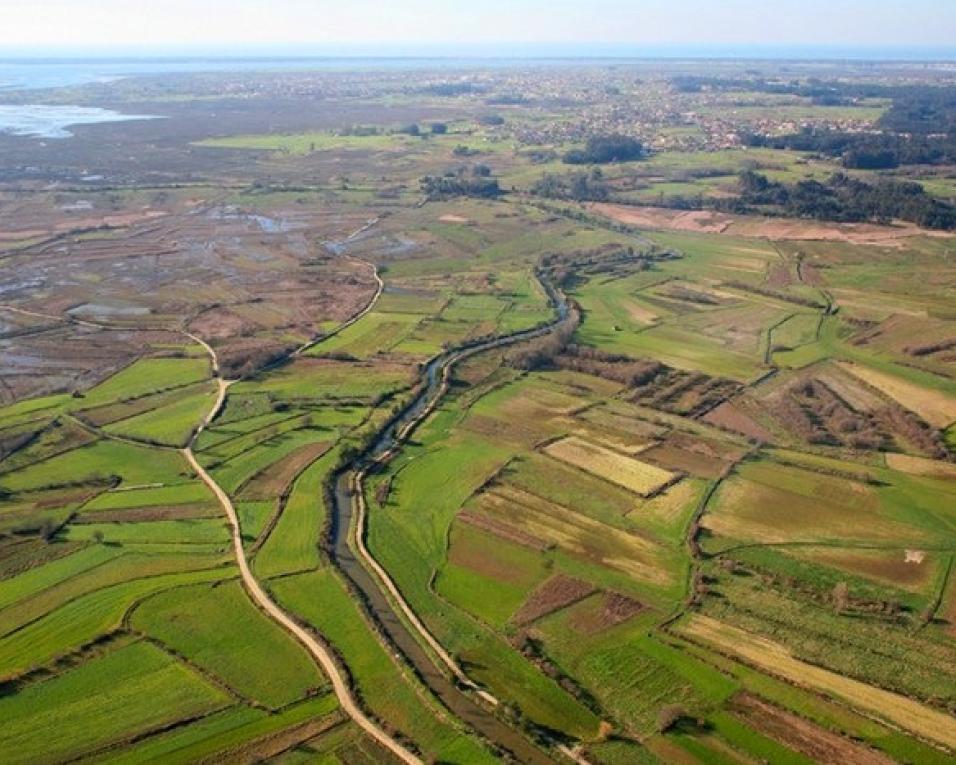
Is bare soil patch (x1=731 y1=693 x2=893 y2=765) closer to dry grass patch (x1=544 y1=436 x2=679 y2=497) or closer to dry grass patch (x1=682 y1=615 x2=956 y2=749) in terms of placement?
dry grass patch (x1=682 y1=615 x2=956 y2=749)

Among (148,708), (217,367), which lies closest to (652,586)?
(148,708)

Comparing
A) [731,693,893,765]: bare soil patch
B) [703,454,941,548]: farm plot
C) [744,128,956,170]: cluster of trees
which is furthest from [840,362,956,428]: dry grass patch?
[744,128,956,170]: cluster of trees

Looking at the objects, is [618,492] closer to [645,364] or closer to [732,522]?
[732,522]

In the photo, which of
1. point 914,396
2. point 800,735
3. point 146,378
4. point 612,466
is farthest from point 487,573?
point 914,396

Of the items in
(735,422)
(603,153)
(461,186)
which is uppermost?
(603,153)

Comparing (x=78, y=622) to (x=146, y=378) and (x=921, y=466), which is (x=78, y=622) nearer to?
(x=146, y=378)

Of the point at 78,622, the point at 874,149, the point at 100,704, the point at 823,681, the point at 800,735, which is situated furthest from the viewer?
the point at 874,149
